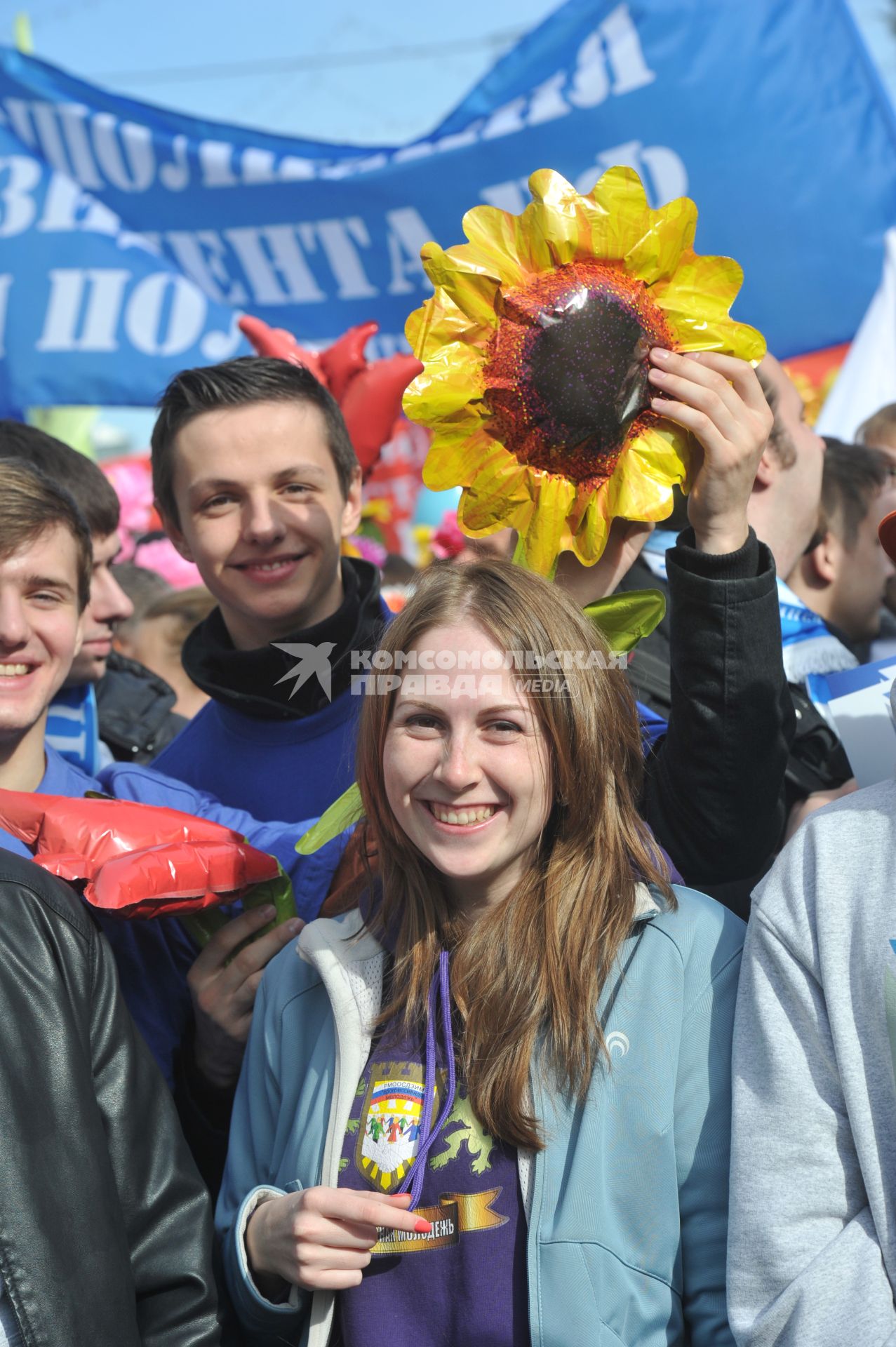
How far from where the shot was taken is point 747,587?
5.90 feet

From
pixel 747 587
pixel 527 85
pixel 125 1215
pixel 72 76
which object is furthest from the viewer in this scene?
pixel 72 76

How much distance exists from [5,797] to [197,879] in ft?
1.04

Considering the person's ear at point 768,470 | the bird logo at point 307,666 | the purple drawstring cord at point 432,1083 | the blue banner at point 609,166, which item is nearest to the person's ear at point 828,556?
the person's ear at point 768,470

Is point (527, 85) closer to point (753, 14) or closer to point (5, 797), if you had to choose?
point (753, 14)

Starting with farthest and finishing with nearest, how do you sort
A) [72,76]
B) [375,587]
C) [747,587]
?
[72,76] < [375,587] < [747,587]

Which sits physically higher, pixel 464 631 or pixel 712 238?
pixel 712 238

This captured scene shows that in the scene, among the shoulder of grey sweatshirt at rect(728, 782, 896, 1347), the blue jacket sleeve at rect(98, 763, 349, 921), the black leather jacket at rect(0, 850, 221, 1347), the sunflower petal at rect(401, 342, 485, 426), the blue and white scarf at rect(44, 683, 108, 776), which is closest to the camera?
the shoulder of grey sweatshirt at rect(728, 782, 896, 1347)

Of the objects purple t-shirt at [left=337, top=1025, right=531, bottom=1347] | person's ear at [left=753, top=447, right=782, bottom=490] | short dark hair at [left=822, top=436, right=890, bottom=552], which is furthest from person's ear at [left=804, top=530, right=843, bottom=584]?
purple t-shirt at [left=337, top=1025, right=531, bottom=1347]

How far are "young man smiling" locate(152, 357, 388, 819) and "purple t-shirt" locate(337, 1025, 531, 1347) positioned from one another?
81cm

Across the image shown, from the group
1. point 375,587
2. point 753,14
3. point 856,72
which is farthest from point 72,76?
point 375,587

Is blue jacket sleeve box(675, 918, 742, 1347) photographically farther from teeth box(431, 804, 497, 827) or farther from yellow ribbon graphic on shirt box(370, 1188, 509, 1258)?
teeth box(431, 804, 497, 827)

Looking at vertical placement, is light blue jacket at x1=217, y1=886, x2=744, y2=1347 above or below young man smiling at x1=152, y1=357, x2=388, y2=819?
below

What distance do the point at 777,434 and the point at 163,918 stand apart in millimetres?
1419

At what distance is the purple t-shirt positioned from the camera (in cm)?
159
